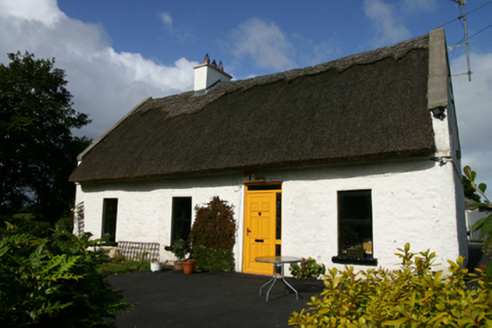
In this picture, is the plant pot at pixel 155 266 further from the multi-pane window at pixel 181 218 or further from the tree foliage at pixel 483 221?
the tree foliage at pixel 483 221

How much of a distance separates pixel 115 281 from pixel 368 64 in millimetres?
8867

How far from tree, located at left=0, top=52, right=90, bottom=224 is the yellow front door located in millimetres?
17098

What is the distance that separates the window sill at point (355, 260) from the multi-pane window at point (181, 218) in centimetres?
490

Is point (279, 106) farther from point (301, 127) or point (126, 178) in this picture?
point (126, 178)

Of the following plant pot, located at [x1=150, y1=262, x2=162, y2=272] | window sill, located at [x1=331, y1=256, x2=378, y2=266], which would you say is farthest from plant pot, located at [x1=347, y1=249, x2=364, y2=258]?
plant pot, located at [x1=150, y1=262, x2=162, y2=272]

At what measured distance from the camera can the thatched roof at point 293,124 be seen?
26.6 ft

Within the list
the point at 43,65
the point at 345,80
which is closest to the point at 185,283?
the point at 345,80

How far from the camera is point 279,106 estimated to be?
11.1 metres

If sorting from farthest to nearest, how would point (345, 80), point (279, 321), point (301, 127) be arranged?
point (345, 80), point (301, 127), point (279, 321)

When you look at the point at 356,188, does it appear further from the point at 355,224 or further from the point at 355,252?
the point at 355,252

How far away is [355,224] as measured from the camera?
28.0 ft

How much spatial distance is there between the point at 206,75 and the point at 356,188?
9.27 m

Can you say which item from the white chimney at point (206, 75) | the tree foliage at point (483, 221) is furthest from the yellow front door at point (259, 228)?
the tree foliage at point (483, 221)

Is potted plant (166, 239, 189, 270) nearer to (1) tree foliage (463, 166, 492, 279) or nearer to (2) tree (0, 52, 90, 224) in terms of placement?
(1) tree foliage (463, 166, 492, 279)
